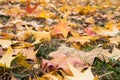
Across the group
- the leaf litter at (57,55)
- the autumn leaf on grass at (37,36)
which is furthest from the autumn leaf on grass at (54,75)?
the autumn leaf on grass at (37,36)

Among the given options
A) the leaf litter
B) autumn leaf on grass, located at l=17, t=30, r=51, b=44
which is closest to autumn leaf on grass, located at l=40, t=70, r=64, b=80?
the leaf litter

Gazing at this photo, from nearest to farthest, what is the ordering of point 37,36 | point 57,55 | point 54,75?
1. point 54,75
2. point 57,55
3. point 37,36

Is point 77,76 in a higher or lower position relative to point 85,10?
higher

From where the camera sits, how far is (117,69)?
1149 millimetres

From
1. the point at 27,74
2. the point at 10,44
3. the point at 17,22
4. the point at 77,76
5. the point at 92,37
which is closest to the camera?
the point at 77,76

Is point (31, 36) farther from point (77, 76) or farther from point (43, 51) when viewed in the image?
point (77, 76)

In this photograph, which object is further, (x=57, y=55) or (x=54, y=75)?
(x=57, y=55)

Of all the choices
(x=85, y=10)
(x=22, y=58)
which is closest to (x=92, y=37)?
(x=22, y=58)

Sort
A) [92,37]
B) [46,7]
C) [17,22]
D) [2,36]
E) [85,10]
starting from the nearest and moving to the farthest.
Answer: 1. [2,36]
2. [92,37]
3. [17,22]
4. [85,10]
5. [46,7]

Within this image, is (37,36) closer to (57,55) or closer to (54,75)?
(57,55)

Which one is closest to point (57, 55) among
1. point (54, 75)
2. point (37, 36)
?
point (54, 75)

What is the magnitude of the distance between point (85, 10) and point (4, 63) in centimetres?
178

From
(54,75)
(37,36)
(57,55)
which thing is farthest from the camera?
(37,36)

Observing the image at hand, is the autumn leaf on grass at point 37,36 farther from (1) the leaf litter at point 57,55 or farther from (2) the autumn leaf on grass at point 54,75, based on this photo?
(2) the autumn leaf on grass at point 54,75
